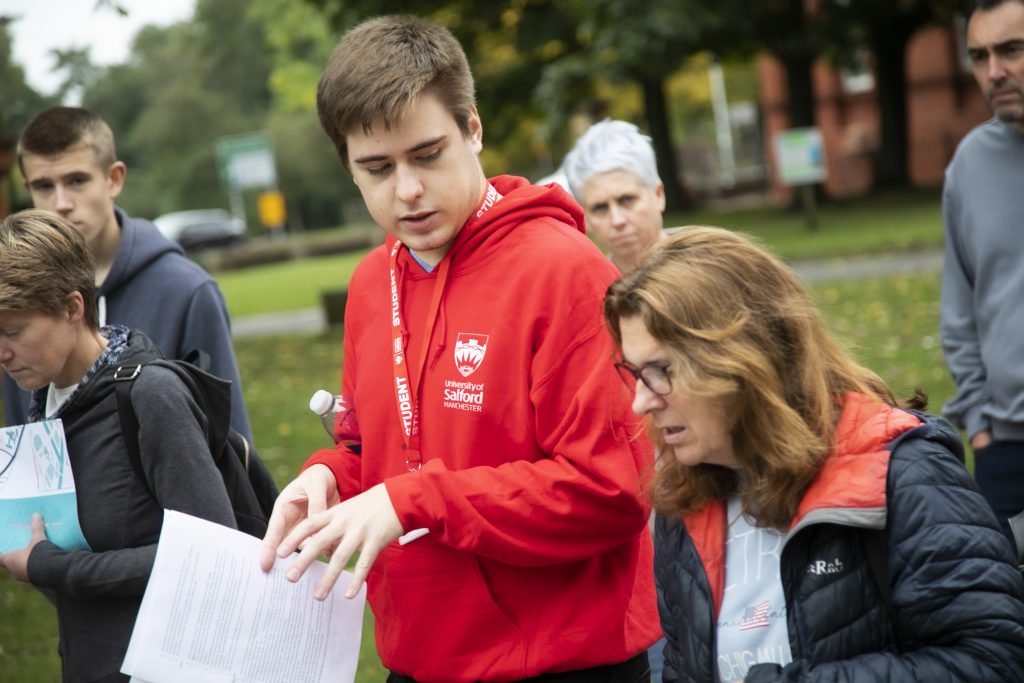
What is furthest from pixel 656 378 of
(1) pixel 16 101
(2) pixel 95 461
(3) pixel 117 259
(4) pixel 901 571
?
(1) pixel 16 101

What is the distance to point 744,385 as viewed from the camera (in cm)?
219

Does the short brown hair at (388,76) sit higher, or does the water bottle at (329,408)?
the short brown hair at (388,76)

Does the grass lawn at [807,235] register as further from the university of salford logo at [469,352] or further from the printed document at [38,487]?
the university of salford logo at [469,352]

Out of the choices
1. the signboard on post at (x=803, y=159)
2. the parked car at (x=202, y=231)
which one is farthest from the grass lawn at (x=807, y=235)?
the parked car at (x=202, y=231)

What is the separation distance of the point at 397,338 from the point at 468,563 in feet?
1.65

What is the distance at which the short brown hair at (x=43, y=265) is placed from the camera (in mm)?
3072

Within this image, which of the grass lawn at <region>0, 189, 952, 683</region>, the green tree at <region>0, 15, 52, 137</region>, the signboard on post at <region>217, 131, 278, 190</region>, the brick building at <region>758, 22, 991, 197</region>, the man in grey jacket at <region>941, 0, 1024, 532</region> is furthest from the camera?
the signboard on post at <region>217, 131, 278, 190</region>

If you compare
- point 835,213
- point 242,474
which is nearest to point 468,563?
point 242,474

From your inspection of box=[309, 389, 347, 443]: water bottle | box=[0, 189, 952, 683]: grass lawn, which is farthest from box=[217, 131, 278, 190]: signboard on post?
box=[309, 389, 347, 443]: water bottle

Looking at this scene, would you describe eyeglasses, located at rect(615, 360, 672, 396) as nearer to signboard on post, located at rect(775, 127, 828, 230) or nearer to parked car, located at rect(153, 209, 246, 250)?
signboard on post, located at rect(775, 127, 828, 230)

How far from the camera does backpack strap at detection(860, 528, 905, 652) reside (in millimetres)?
2119

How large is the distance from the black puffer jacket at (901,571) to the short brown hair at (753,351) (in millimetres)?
58

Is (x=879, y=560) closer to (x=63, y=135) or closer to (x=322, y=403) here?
(x=322, y=403)

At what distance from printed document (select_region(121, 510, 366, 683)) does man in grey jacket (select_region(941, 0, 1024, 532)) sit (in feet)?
7.46
